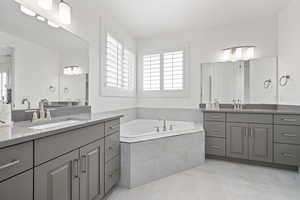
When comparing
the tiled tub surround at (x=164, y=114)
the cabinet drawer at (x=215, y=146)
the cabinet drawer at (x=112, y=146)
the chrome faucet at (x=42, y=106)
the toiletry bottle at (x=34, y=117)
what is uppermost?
the chrome faucet at (x=42, y=106)

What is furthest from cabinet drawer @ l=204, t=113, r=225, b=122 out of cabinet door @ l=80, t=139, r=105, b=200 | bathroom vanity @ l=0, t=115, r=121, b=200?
cabinet door @ l=80, t=139, r=105, b=200

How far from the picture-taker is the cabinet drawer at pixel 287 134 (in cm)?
245

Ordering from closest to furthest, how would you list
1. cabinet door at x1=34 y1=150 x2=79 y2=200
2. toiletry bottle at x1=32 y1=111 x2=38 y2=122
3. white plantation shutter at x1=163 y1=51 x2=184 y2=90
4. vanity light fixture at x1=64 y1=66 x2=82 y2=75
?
1. cabinet door at x1=34 y1=150 x2=79 y2=200
2. toiletry bottle at x1=32 y1=111 x2=38 y2=122
3. vanity light fixture at x1=64 y1=66 x2=82 y2=75
4. white plantation shutter at x1=163 y1=51 x2=184 y2=90

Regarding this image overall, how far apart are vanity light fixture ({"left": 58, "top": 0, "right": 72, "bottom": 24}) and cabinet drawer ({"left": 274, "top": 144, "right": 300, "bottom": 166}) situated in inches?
128

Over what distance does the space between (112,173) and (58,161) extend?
33.7 inches

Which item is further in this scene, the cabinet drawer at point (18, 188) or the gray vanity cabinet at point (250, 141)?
the gray vanity cabinet at point (250, 141)

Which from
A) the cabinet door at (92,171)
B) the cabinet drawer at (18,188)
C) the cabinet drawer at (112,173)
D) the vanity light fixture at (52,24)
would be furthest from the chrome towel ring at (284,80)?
the cabinet drawer at (18,188)

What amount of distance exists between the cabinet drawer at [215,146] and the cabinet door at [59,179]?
2.33 meters

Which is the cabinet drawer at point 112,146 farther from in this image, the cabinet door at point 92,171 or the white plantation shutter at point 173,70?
the white plantation shutter at point 173,70

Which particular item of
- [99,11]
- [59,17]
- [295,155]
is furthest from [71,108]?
[295,155]

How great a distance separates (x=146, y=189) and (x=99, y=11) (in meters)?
2.50

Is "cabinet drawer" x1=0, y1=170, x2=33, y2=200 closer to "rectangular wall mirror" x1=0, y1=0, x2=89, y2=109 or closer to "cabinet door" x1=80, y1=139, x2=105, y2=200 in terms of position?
"cabinet door" x1=80, y1=139, x2=105, y2=200

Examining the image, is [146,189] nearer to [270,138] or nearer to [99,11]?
[270,138]

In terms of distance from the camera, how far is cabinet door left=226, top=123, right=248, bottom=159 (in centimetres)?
275
